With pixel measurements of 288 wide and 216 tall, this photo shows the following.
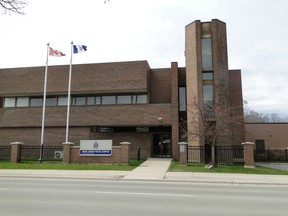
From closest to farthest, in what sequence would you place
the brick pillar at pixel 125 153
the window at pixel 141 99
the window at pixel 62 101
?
the brick pillar at pixel 125 153 → the window at pixel 141 99 → the window at pixel 62 101

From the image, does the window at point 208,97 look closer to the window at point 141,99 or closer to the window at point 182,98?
the window at point 182,98

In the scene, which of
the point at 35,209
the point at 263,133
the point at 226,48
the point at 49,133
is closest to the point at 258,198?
the point at 35,209

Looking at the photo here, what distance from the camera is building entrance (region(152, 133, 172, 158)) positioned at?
101 ft

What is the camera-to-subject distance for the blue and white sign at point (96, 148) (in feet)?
76.7

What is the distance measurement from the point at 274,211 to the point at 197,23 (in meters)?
22.9

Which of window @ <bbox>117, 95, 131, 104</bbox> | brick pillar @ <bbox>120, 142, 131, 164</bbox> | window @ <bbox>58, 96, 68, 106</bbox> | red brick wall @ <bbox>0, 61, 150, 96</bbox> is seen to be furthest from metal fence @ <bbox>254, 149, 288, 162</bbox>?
window @ <bbox>58, 96, 68, 106</bbox>

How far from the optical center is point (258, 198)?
33.4 ft

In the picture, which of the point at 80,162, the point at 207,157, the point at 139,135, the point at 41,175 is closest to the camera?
the point at 41,175

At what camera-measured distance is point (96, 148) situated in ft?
77.7

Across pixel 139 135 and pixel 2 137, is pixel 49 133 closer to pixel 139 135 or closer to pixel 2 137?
pixel 2 137

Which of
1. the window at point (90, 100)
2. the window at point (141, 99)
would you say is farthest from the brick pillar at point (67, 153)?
the window at point (141, 99)

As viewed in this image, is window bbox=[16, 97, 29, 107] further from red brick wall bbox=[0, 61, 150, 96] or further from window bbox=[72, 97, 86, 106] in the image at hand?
window bbox=[72, 97, 86, 106]

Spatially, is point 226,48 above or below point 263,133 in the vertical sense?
above

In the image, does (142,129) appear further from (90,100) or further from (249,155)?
(249,155)
